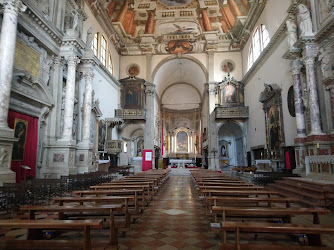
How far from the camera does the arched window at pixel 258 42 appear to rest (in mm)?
13977

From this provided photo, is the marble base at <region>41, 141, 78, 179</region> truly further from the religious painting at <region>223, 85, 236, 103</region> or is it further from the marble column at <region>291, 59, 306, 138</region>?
the religious painting at <region>223, 85, 236, 103</region>

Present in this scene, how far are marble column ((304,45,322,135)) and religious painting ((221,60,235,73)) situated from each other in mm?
11493

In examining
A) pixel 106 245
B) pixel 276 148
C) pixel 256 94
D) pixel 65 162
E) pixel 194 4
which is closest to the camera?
pixel 106 245

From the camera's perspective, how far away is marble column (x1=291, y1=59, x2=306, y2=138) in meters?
9.05

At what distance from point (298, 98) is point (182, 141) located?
21.8 meters

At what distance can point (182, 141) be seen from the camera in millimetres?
30469

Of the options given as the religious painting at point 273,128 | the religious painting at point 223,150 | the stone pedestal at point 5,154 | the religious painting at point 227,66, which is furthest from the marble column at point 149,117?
the stone pedestal at point 5,154

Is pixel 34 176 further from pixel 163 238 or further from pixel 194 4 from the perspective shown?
pixel 194 4

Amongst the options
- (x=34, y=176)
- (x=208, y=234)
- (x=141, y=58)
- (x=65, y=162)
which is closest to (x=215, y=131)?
(x=141, y=58)

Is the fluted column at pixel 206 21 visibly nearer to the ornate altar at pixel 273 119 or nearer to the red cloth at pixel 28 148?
the ornate altar at pixel 273 119

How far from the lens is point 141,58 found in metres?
20.7

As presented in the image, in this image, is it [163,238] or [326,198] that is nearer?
[163,238]

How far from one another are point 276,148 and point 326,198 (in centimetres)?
709

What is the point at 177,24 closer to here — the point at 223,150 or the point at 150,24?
the point at 150,24
